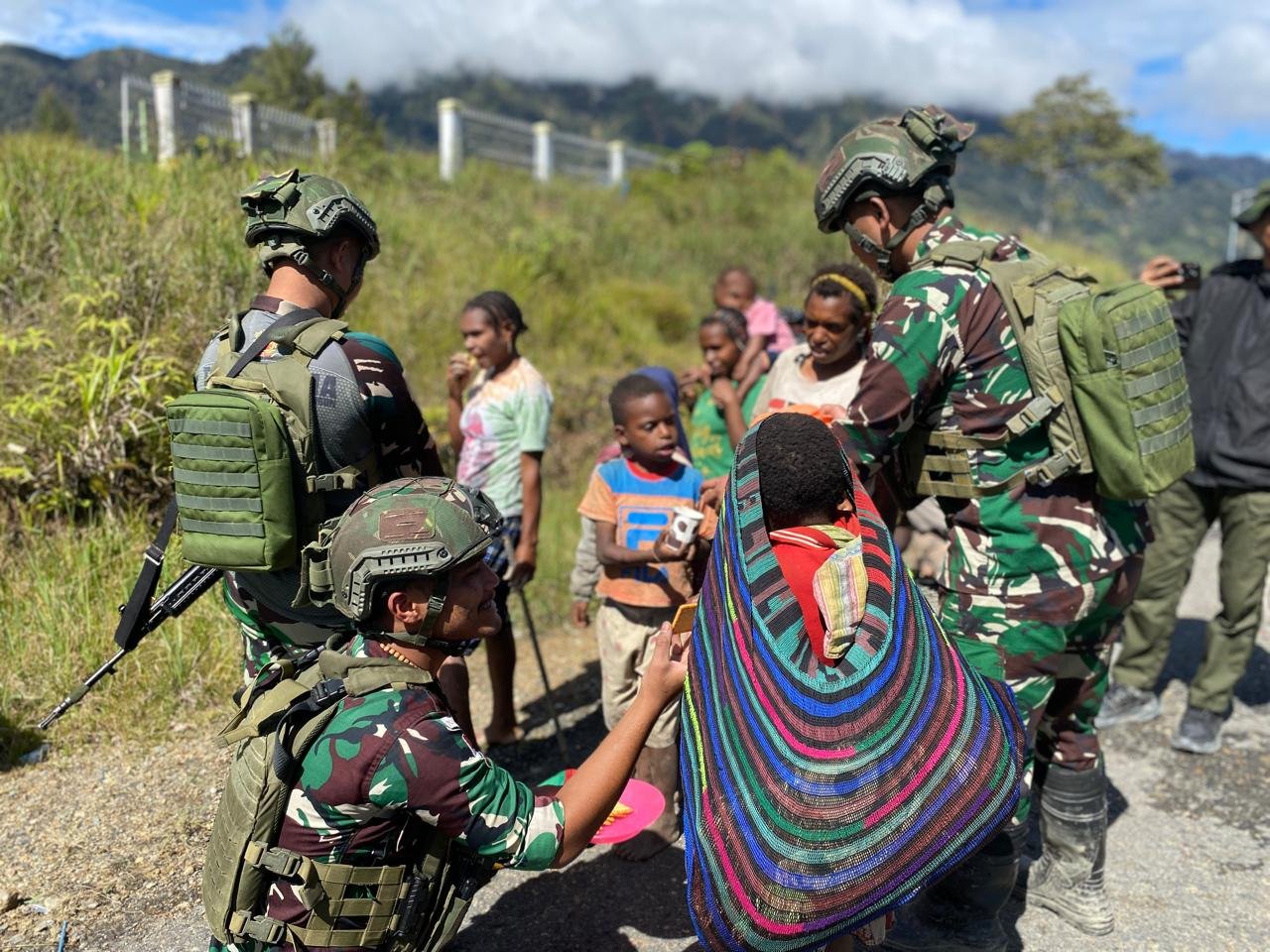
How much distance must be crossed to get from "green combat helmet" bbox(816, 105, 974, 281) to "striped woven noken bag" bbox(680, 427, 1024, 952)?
114 cm

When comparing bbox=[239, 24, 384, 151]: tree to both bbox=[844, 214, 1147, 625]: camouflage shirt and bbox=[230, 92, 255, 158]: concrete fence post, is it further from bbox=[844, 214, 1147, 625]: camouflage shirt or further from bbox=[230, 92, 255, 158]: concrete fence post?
bbox=[844, 214, 1147, 625]: camouflage shirt

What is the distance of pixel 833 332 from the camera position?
4160mm

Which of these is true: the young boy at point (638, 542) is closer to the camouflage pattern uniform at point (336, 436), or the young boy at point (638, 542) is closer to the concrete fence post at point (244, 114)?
the camouflage pattern uniform at point (336, 436)

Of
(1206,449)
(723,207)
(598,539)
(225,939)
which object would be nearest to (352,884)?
(225,939)

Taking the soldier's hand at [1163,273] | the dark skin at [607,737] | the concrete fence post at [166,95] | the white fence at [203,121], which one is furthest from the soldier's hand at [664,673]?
the concrete fence post at [166,95]

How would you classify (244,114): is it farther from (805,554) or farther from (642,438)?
(805,554)

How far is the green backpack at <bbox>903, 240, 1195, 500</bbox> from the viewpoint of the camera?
2.69 meters

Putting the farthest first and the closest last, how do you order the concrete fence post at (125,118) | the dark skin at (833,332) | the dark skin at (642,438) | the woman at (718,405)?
the concrete fence post at (125,118) < the woman at (718,405) < the dark skin at (833,332) < the dark skin at (642,438)

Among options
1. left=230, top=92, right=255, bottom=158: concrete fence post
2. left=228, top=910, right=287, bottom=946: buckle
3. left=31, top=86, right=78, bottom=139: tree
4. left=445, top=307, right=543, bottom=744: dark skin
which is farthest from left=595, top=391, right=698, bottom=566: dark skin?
left=230, top=92, right=255, bottom=158: concrete fence post

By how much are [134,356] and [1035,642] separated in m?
4.72

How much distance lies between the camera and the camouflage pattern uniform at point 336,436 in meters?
2.50

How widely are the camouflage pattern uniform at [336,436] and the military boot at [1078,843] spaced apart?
2.29 meters

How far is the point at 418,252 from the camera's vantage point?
1031cm

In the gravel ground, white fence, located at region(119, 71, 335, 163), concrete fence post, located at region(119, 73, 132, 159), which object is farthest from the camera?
white fence, located at region(119, 71, 335, 163)
